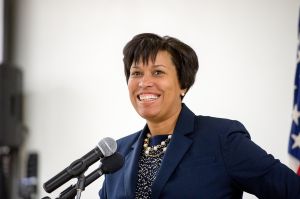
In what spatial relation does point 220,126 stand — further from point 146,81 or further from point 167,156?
point 146,81

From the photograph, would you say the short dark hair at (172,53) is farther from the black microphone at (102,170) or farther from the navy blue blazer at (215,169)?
the black microphone at (102,170)

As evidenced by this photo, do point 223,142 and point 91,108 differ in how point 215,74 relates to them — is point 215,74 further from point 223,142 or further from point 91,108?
point 223,142

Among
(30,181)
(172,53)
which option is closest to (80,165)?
(172,53)

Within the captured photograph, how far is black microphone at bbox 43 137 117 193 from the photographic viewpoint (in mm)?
1223

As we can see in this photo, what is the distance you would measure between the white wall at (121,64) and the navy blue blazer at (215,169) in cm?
94

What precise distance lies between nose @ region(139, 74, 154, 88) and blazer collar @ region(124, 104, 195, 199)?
17 centimetres

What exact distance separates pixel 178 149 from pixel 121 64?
1.51m

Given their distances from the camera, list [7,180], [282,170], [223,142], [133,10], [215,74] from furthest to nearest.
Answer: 1. [7,180]
2. [133,10]
3. [215,74]
4. [223,142]
5. [282,170]

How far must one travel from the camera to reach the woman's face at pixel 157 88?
5.37 ft

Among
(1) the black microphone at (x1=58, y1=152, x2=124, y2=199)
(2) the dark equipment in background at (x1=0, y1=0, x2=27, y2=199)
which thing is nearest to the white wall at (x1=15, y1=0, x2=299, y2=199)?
(2) the dark equipment in background at (x1=0, y1=0, x2=27, y2=199)

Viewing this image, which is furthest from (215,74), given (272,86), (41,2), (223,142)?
(41,2)

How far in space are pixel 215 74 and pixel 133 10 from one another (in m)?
0.76

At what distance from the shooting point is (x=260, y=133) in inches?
96.9

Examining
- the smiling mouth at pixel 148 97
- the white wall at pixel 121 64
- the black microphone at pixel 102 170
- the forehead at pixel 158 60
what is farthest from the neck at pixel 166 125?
the white wall at pixel 121 64
